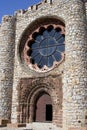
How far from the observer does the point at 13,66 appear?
2162 cm

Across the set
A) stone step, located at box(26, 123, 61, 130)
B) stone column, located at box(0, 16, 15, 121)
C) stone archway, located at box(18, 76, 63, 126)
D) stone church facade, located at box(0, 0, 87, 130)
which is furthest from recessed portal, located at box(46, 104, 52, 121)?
stone column, located at box(0, 16, 15, 121)

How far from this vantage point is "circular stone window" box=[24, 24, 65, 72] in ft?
66.6

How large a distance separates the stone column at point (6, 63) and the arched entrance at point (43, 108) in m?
1.96

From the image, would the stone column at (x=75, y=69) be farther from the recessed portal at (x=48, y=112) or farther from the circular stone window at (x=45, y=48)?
the recessed portal at (x=48, y=112)

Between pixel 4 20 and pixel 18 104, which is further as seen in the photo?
pixel 4 20

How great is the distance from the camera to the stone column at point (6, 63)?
68.4 ft

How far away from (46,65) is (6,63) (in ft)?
9.32

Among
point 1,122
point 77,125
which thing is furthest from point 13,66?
point 77,125

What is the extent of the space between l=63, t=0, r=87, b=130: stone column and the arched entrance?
7.71ft

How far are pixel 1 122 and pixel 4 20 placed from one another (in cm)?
707

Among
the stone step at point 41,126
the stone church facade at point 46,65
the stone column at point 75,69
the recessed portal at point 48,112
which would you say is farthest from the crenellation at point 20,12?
the stone step at point 41,126

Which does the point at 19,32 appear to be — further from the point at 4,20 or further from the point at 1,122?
the point at 1,122

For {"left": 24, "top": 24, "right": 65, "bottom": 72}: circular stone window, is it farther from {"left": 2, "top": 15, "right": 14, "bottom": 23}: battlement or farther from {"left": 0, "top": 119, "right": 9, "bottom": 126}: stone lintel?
{"left": 0, "top": 119, "right": 9, "bottom": 126}: stone lintel

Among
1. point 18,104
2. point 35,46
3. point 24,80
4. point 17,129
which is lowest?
point 17,129
